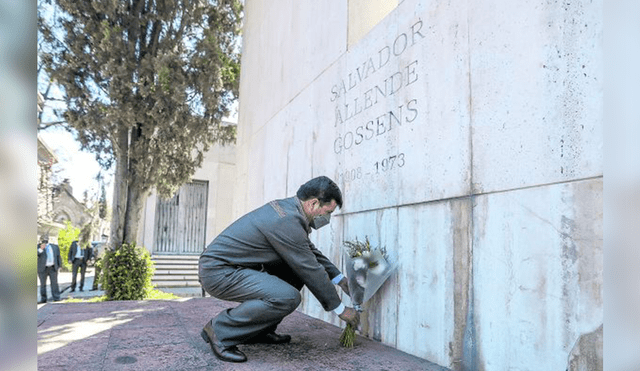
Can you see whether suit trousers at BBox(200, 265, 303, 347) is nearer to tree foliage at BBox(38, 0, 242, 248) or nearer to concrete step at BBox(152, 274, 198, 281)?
tree foliage at BBox(38, 0, 242, 248)

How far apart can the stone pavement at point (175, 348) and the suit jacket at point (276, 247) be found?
1.35ft

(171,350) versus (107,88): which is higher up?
(107,88)

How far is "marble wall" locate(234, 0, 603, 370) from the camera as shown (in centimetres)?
202

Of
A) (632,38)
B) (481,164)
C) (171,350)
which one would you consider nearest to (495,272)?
(481,164)

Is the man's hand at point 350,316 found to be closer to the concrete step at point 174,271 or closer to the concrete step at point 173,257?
the concrete step at point 174,271

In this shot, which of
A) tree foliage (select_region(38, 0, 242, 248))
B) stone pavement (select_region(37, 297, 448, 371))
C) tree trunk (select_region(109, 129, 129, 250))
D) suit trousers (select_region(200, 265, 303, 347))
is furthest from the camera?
tree trunk (select_region(109, 129, 129, 250))

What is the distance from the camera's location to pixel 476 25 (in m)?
2.65

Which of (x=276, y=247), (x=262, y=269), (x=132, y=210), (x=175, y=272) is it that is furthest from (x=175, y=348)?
(x=175, y=272)

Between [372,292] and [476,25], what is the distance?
191 cm

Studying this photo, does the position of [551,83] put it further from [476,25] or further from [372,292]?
[372,292]

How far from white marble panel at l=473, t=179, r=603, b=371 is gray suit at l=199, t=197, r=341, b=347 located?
0.96 m

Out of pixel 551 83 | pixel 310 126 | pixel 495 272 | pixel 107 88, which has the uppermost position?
pixel 107 88

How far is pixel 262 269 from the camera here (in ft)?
10.2

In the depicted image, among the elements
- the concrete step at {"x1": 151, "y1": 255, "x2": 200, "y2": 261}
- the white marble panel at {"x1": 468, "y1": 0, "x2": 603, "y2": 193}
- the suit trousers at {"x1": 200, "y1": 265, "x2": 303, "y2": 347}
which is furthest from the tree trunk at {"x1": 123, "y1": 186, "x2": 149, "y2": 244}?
the white marble panel at {"x1": 468, "y1": 0, "x2": 603, "y2": 193}
